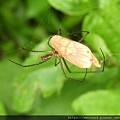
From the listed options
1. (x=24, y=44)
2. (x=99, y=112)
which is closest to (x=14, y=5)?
(x=24, y=44)

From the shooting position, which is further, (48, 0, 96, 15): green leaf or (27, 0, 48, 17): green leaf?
(27, 0, 48, 17): green leaf

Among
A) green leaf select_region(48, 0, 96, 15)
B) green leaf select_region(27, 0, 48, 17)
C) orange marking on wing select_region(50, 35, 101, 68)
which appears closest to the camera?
orange marking on wing select_region(50, 35, 101, 68)

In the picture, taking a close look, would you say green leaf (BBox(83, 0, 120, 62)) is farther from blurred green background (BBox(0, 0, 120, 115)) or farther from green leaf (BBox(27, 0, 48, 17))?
green leaf (BBox(27, 0, 48, 17))

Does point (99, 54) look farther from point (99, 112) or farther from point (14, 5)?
point (14, 5)

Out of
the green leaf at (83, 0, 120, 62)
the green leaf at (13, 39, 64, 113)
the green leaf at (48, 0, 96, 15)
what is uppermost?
the green leaf at (48, 0, 96, 15)

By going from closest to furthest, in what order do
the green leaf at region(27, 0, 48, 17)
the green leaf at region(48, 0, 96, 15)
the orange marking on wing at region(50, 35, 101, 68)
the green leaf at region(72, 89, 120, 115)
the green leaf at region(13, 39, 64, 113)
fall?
the orange marking on wing at region(50, 35, 101, 68) → the green leaf at region(48, 0, 96, 15) → the green leaf at region(72, 89, 120, 115) → the green leaf at region(13, 39, 64, 113) → the green leaf at region(27, 0, 48, 17)

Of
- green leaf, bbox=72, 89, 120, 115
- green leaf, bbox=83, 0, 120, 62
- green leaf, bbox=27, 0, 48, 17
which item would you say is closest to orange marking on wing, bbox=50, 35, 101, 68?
green leaf, bbox=83, 0, 120, 62

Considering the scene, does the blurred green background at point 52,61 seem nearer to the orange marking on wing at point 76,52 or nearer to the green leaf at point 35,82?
the green leaf at point 35,82
